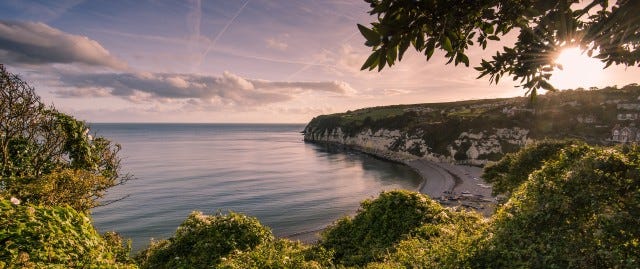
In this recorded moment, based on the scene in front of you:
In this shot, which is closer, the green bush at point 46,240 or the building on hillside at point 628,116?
the green bush at point 46,240

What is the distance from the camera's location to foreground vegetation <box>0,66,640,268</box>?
21.8 feet

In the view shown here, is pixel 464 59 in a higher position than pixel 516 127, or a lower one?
higher

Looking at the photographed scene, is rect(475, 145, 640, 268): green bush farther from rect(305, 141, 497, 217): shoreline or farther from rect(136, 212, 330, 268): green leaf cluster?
rect(305, 141, 497, 217): shoreline

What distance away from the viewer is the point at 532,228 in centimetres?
980

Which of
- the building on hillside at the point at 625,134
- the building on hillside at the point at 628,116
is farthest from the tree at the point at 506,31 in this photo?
the building on hillside at the point at 628,116

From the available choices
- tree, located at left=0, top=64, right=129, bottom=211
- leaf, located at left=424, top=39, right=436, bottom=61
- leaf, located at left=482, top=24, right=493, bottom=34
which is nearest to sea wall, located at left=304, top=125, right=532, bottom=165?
tree, located at left=0, top=64, right=129, bottom=211

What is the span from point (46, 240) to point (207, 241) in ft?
38.2

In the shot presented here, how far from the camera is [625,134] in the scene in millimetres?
74312

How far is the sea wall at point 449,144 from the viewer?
84750mm

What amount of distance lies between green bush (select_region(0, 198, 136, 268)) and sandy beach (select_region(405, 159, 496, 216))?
139 ft

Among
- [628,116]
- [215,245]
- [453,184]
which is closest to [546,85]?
[215,245]

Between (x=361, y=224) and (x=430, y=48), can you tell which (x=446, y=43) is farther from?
(x=361, y=224)

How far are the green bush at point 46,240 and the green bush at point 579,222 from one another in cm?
1021

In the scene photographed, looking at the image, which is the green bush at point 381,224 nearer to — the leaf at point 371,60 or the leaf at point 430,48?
the leaf at point 430,48
